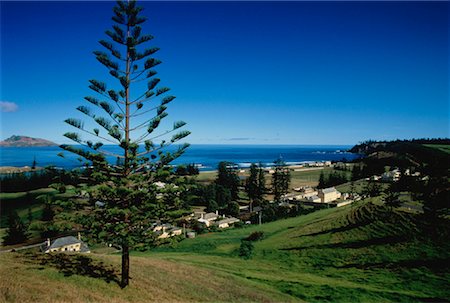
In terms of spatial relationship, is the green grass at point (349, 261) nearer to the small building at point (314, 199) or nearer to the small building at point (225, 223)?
the small building at point (225, 223)

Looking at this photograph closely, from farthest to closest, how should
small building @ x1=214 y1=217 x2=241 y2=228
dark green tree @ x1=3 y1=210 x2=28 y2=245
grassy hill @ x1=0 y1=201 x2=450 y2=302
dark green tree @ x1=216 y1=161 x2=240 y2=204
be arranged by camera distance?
dark green tree @ x1=216 y1=161 x2=240 y2=204
small building @ x1=214 y1=217 x2=241 y2=228
dark green tree @ x1=3 y1=210 x2=28 y2=245
grassy hill @ x1=0 y1=201 x2=450 y2=302

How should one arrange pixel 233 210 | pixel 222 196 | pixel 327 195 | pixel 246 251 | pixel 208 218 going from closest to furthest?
pixel 246 251 → pixel 208 218 → pixel 233 210 → pixel 327 195 → pixel 222 196

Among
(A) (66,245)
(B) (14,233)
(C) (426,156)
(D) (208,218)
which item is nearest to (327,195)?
(D) (208,218)

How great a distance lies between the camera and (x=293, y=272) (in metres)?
19.6

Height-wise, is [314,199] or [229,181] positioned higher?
[229,181]

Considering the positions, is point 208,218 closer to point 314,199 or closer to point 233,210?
point 233,210

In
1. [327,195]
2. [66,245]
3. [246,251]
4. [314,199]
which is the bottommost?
[66,245]

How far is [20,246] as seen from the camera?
40.3 m

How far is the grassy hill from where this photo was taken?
10.5 meters

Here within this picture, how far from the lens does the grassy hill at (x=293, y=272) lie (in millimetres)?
10453

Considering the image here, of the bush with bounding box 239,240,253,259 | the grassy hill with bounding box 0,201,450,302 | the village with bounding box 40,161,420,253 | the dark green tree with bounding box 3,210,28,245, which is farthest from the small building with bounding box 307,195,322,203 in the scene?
the dark green tree with bounding box 3,210,28,245

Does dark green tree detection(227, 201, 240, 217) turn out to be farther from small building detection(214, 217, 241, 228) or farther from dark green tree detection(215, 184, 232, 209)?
small building detection(214, 217, 241, 228)

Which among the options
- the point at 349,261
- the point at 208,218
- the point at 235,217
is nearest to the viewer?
the point at 349,261

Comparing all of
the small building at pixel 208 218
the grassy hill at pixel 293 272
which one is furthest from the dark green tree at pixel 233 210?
the grassy hill at pixel 293 272
